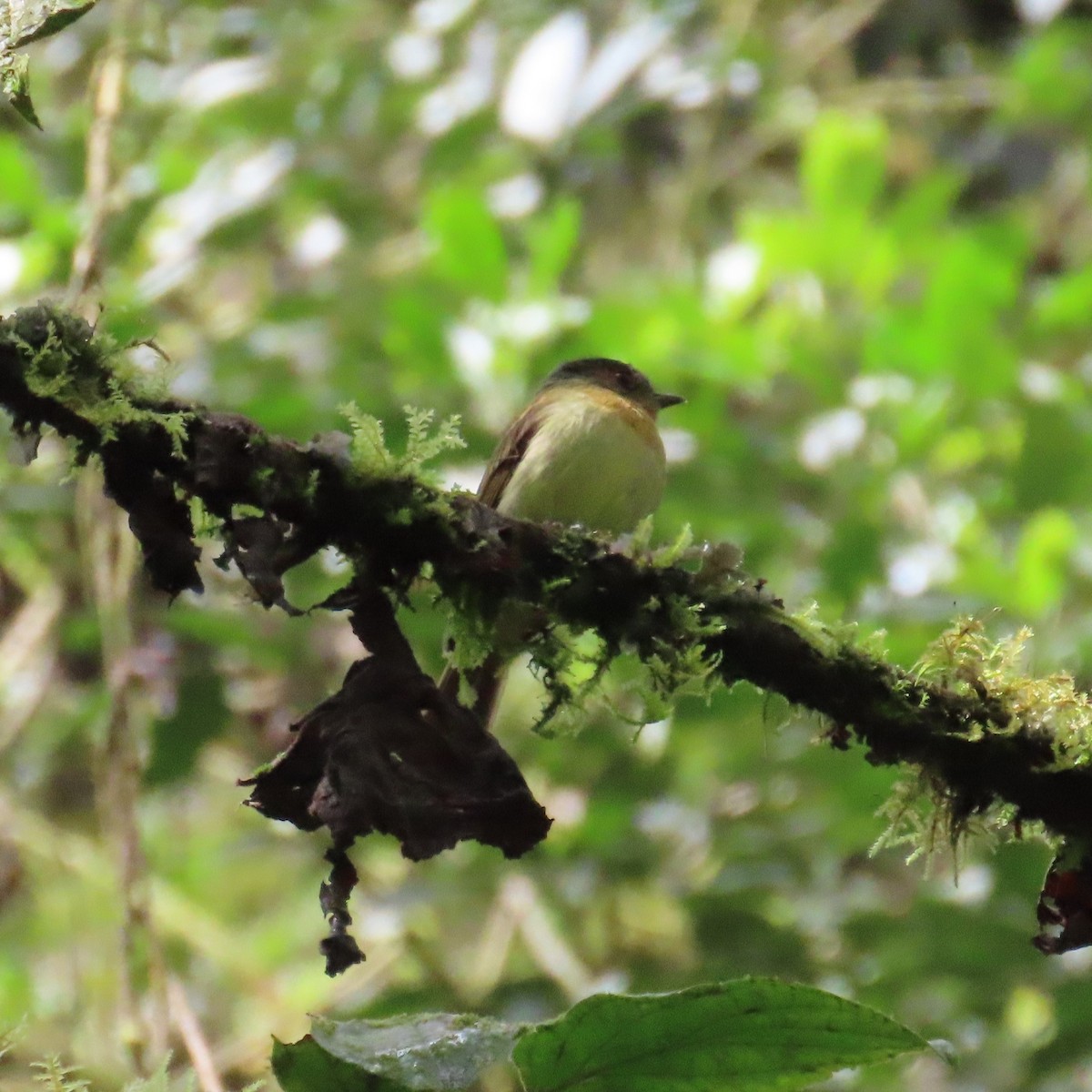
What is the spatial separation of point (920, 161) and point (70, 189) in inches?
228

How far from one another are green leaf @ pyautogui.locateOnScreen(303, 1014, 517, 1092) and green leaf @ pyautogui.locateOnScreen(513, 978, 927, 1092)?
1.5 inches

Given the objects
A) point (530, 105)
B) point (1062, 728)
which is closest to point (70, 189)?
point (530, 105)

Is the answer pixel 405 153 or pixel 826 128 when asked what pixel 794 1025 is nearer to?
pixel 826 128

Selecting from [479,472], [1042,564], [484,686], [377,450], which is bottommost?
[377,450]

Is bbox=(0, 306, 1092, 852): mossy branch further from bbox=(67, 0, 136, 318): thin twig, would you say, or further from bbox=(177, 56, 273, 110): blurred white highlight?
bbox=(177, 56, 273, 110): blurred white highlight

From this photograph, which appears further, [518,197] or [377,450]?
[518,197]

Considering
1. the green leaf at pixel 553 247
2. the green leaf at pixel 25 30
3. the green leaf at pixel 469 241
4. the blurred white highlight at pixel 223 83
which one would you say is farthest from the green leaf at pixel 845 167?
the green leaf at pixel 25 30

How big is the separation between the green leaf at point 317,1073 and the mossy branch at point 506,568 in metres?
0.52

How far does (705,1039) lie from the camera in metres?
1.38

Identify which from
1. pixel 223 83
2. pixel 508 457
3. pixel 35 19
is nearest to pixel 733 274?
pixel 223 83

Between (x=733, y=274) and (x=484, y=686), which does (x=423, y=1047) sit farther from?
(x=733, y=274)

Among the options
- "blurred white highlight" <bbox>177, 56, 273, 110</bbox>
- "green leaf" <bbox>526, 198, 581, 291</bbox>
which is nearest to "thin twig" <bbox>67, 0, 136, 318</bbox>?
"blurred white highlight" <bbox>177, 56, 273, 110</bbox>

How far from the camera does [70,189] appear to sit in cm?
507

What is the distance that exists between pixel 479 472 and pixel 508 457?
31.9 inches
